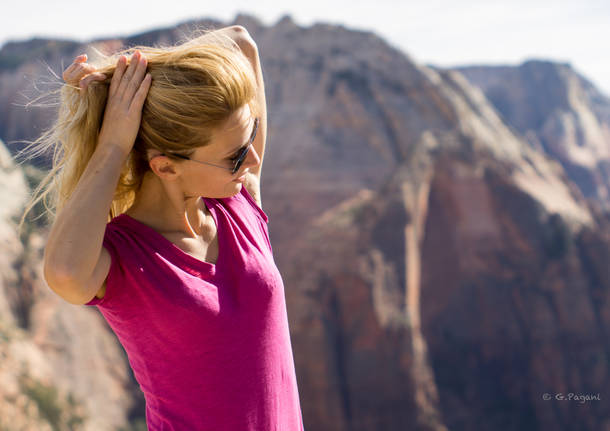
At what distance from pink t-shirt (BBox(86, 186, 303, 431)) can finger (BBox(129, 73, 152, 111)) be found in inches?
9.7

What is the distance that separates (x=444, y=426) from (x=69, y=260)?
13576 mm

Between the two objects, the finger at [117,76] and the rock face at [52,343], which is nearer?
the finger at [117,76]

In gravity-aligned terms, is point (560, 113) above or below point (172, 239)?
below

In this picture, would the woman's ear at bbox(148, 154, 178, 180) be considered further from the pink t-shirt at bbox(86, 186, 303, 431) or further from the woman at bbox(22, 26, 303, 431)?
the pink t-shirt at bbox(86, 186, 303, 431)

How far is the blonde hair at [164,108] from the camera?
4.09 ft

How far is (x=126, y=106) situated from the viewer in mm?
1272

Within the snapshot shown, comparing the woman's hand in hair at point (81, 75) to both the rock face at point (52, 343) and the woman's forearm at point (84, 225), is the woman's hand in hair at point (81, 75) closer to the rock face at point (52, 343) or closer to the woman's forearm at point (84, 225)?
the woman's forearm at point (84, 225)

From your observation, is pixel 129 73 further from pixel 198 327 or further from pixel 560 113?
pixel 560 113

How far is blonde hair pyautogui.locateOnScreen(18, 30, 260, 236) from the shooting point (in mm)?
1246

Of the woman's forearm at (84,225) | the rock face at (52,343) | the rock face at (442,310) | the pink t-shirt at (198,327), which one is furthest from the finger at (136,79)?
the rock face at (442,310)

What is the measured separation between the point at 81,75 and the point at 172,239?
0.40m

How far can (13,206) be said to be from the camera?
45.5 feet

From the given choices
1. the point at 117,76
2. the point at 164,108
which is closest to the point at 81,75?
the point at 117,76

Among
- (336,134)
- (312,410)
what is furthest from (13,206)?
(336,134)
